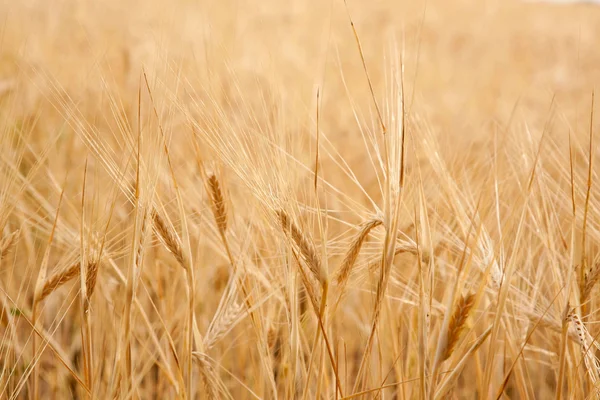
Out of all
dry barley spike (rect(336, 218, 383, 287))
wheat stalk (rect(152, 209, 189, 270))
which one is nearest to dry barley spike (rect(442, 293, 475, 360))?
dry barley spike (rect(336, 218, 383, 287))

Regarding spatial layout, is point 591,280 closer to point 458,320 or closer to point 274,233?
point 458,320

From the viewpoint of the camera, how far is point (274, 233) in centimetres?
81

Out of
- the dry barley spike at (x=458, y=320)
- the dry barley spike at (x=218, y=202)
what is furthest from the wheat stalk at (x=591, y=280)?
the dry barley spike at (x=218, y=202)

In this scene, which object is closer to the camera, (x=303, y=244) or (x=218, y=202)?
(x=303, y=244)

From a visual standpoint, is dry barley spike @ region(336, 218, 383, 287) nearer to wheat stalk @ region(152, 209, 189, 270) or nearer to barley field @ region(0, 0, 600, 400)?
barley field @ region(0, 0, 600, 400)

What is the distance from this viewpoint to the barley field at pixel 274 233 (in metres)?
0.70

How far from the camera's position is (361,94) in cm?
287

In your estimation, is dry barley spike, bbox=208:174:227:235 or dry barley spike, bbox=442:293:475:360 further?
dry barley spike, bbox=208:174:227:235

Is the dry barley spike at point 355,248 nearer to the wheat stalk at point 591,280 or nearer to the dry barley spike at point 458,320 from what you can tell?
the dry barley spike at point 458,320

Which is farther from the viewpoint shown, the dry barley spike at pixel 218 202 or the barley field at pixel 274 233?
the dry barley spike at pixel 218 202

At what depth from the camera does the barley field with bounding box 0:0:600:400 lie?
0.70 m

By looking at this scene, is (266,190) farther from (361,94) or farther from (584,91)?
(584,91)

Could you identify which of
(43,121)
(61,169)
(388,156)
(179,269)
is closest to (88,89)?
(43,121)

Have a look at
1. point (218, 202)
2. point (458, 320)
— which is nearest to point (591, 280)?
point (458, 320)
